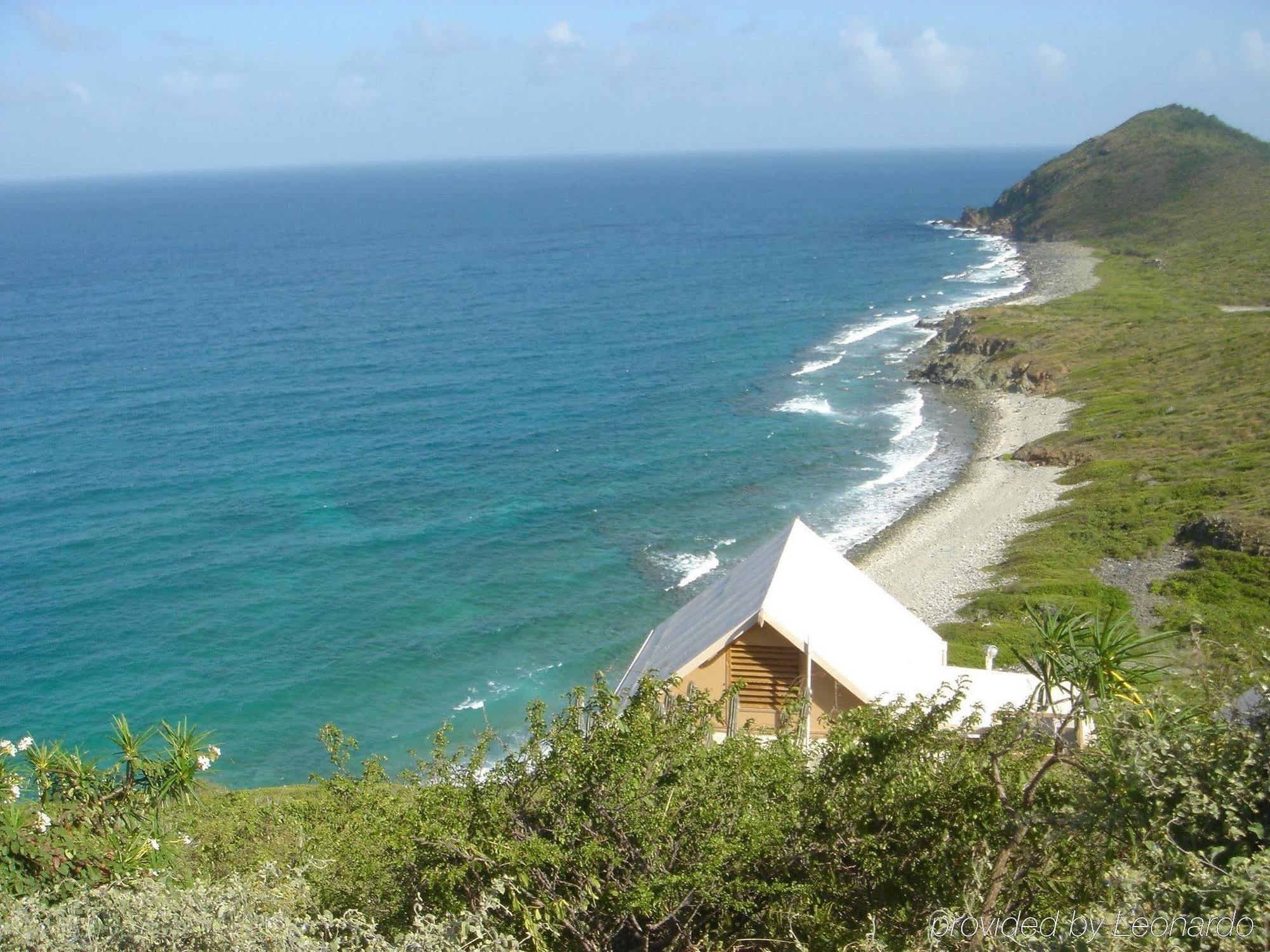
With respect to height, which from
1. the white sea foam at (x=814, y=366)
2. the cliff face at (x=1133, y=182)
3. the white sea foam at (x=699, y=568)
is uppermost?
the cliff face at (x=1133, y=182)

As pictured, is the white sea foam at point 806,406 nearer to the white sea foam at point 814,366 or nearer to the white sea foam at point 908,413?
the white sea foam at point 908,413

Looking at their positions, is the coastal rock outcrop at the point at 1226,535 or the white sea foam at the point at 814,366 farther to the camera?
the white sea foam at the point at 814,366

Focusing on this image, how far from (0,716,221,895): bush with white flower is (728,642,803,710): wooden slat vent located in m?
10.8

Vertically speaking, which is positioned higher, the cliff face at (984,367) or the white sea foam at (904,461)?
the cliff face at (984,367)

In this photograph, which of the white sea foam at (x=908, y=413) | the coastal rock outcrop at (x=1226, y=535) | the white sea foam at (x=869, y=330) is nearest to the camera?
the coastal rock outcrop at (x=1226, y=535)

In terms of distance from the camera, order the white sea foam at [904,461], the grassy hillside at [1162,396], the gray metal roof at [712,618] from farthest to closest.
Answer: the white sea foam at [904,461] → the grassy hillside at [1162,396] → the gray metal roof at [712,618]

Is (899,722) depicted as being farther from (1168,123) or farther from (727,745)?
(1168,123)

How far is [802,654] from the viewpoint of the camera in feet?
73.8

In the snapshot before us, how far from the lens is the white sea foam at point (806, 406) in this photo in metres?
69.8

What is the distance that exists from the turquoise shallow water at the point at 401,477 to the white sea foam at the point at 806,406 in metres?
0.30

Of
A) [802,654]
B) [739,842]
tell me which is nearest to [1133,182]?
[802,654]

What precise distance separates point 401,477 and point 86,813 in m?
44.9

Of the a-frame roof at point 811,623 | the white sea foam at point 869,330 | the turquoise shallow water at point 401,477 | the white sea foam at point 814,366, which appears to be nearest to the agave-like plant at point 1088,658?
the a-frame roof at point 811,623

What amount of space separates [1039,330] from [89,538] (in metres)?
69.0
